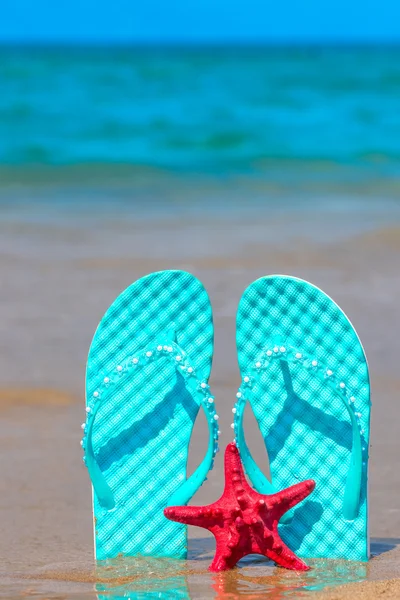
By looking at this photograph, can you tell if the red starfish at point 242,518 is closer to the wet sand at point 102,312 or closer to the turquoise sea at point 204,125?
the wet sand at point 102,312

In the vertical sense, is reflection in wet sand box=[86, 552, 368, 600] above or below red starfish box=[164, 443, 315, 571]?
below

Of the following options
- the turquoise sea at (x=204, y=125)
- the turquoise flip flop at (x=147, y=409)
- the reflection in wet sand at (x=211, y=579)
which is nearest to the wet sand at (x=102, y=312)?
the reflection in wet sand at (x=211, y=579)

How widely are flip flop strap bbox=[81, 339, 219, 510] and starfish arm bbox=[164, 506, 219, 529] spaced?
107 mm

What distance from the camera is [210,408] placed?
2.15m

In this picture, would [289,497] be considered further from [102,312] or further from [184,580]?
[102,312]

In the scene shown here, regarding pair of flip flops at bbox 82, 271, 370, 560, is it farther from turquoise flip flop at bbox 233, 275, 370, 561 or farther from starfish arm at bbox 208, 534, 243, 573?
starfish arm at bbox 208, 534, 243, 573

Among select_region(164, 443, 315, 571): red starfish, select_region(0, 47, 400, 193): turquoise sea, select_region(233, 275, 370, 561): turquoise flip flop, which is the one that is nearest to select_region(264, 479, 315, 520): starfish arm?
select_region(164, 443, 315, 571): red starfish

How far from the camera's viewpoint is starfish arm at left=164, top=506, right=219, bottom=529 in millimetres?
2027

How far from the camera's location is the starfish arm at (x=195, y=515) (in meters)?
2.03

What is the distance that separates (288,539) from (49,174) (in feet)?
24.0

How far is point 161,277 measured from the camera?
7.57 feet

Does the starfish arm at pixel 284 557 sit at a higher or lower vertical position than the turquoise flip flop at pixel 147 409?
lower

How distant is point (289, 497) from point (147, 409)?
1.38 feet

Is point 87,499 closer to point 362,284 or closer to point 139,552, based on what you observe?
point 139,552
